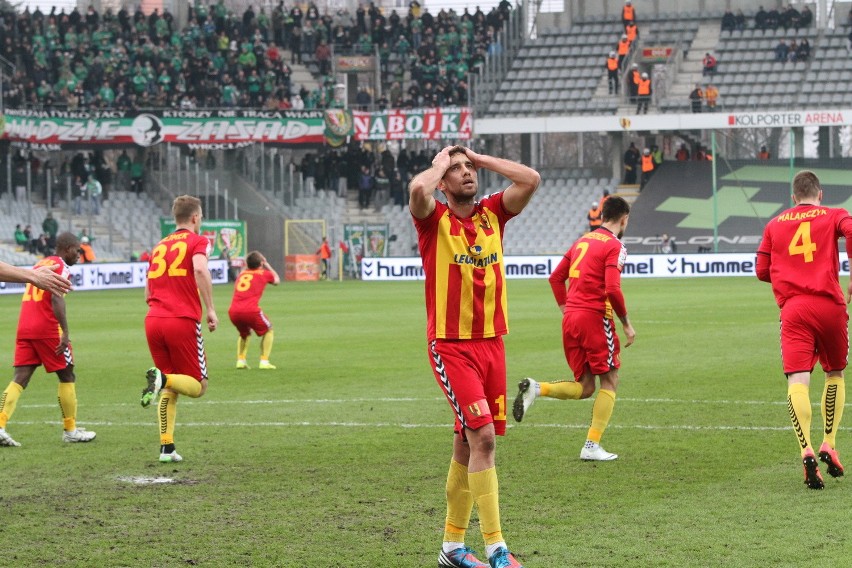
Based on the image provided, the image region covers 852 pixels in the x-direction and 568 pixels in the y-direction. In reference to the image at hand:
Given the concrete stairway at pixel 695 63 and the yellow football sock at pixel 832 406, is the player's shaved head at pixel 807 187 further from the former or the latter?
the concrete stairway at pixel 695 63

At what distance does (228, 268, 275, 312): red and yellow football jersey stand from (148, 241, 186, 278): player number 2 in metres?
7.77

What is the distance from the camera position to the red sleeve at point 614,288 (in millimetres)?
10289

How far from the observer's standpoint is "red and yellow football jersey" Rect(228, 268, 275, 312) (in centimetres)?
1880

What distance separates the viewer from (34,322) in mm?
12078

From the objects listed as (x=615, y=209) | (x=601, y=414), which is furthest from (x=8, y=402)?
(x=615, y=209)

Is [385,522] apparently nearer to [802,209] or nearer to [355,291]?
[802,209]

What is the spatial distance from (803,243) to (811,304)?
1.39 ft

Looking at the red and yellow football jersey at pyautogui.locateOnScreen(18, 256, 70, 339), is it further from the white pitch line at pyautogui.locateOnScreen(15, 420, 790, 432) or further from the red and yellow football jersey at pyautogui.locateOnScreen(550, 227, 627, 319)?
the red and yellow football jersey at pyautogui.locateOnScreen(550, 227, 627, 319)

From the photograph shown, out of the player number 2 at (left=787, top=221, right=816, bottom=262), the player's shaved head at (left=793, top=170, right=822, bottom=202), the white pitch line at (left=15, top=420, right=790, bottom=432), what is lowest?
the white pitch line at (left=15, top=420, right=790, bottom=432)

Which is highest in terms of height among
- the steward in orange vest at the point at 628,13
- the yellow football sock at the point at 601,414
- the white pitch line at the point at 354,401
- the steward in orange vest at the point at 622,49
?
the steward in orange vest at the point at 628,13

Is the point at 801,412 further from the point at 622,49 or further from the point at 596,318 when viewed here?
the point at 622,49

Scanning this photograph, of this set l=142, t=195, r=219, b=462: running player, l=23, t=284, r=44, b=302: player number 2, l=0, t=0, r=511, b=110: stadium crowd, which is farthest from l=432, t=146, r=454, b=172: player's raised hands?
l=0, t=0, r=511, b=110: stadium crowd

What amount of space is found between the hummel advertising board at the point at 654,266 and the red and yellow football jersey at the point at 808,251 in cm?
3228

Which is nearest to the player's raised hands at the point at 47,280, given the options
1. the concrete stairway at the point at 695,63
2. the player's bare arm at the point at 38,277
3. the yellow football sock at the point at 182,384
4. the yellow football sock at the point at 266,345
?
the player's bare arm at the point at 38,277
